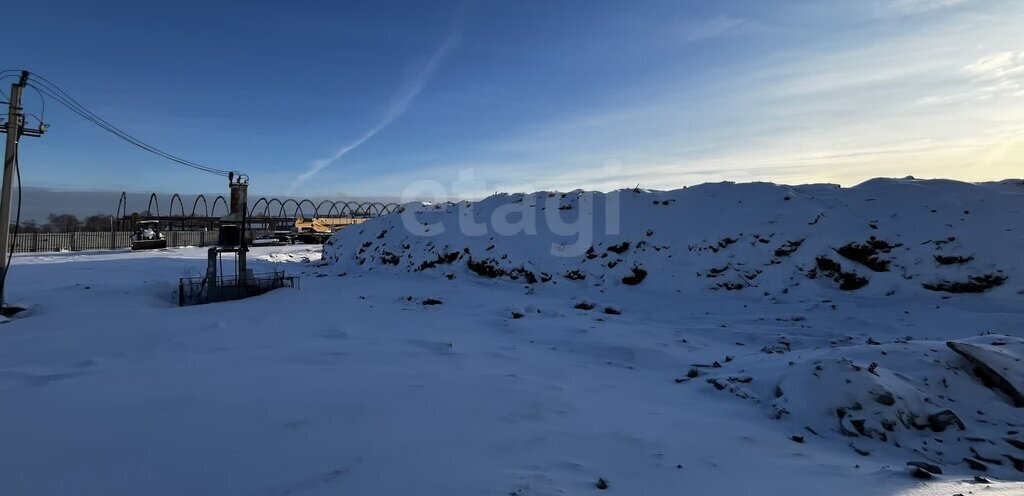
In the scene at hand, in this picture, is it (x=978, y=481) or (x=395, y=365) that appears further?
(x=395, y=365)

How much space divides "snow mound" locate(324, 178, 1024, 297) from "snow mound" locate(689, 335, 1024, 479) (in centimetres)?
766

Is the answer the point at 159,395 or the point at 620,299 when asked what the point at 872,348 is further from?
the point at 159,395

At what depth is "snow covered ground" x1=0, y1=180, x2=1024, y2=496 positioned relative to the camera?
147 inches

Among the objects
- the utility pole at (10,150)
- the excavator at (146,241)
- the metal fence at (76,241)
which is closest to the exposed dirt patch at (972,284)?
the utility pole at (10,150)

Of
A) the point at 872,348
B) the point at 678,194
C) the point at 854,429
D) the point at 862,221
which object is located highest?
the point at 678,194

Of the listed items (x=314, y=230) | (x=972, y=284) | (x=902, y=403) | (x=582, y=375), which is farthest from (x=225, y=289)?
(x=314, y=230)

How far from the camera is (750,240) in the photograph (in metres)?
15.7

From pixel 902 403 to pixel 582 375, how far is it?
379 cm

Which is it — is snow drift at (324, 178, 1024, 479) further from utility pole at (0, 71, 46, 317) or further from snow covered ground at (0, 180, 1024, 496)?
utility pole at (0, 71, 46, 317)

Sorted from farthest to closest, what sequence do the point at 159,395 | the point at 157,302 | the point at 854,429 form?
the point at 157,302 < the point at 159,395 < the point at 854,429

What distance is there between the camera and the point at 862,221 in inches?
587

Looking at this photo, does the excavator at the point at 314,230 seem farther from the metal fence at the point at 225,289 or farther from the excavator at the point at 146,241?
the metal fence at the point at 225,289

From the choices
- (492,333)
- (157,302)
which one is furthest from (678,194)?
(157,302)

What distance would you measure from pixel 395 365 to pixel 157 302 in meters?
11.6
